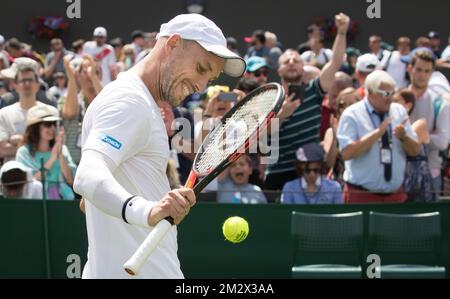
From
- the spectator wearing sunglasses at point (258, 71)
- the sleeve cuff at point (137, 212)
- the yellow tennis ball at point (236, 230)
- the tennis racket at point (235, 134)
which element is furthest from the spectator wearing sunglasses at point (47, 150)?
the sleeve cuff at point (137, 212)

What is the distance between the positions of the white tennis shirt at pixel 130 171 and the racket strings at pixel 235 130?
320mm

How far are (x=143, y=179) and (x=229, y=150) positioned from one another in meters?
0.44

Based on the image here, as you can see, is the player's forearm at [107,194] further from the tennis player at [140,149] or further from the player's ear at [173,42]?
the player's ear at [173,42]

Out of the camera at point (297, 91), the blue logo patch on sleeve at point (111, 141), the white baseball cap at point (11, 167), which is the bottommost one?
the blue logo patch on sleeve at point (111, 141)

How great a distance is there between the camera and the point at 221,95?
333 inches

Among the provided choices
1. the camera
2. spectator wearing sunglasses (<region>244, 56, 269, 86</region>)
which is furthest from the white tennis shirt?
spectator wearing sunglasses (<region>244, 56, 269, 86</region>)

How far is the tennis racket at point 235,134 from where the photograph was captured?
A: 4.06 meters

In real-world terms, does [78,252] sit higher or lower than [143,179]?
lower

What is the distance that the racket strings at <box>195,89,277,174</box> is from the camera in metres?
4.17

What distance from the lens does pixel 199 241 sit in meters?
7.89

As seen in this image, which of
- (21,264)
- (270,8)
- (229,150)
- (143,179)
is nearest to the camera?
(143,179)

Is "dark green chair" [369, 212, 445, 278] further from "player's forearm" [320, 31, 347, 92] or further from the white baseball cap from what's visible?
the white baseball cap
